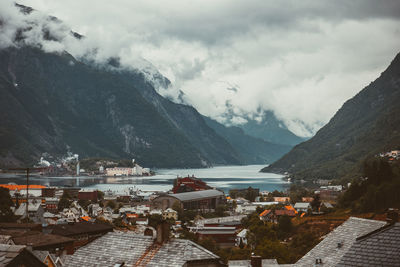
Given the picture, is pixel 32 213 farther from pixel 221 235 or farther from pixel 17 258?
pixel 17 258

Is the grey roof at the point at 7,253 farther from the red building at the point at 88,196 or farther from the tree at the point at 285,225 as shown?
the red building at the point at 88,196

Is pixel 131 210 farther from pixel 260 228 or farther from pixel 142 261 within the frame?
pixel 142 261

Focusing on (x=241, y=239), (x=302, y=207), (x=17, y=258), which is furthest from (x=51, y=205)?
(x=17, y=258)

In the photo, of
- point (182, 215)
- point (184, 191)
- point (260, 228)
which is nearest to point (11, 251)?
point (260, 228)

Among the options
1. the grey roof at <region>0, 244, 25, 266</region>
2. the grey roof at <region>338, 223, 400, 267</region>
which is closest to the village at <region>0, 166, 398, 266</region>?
the grey roof at <region>0, 244, 25, 266</region>

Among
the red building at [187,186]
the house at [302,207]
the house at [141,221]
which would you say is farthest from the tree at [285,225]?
the red building at [187,186]
